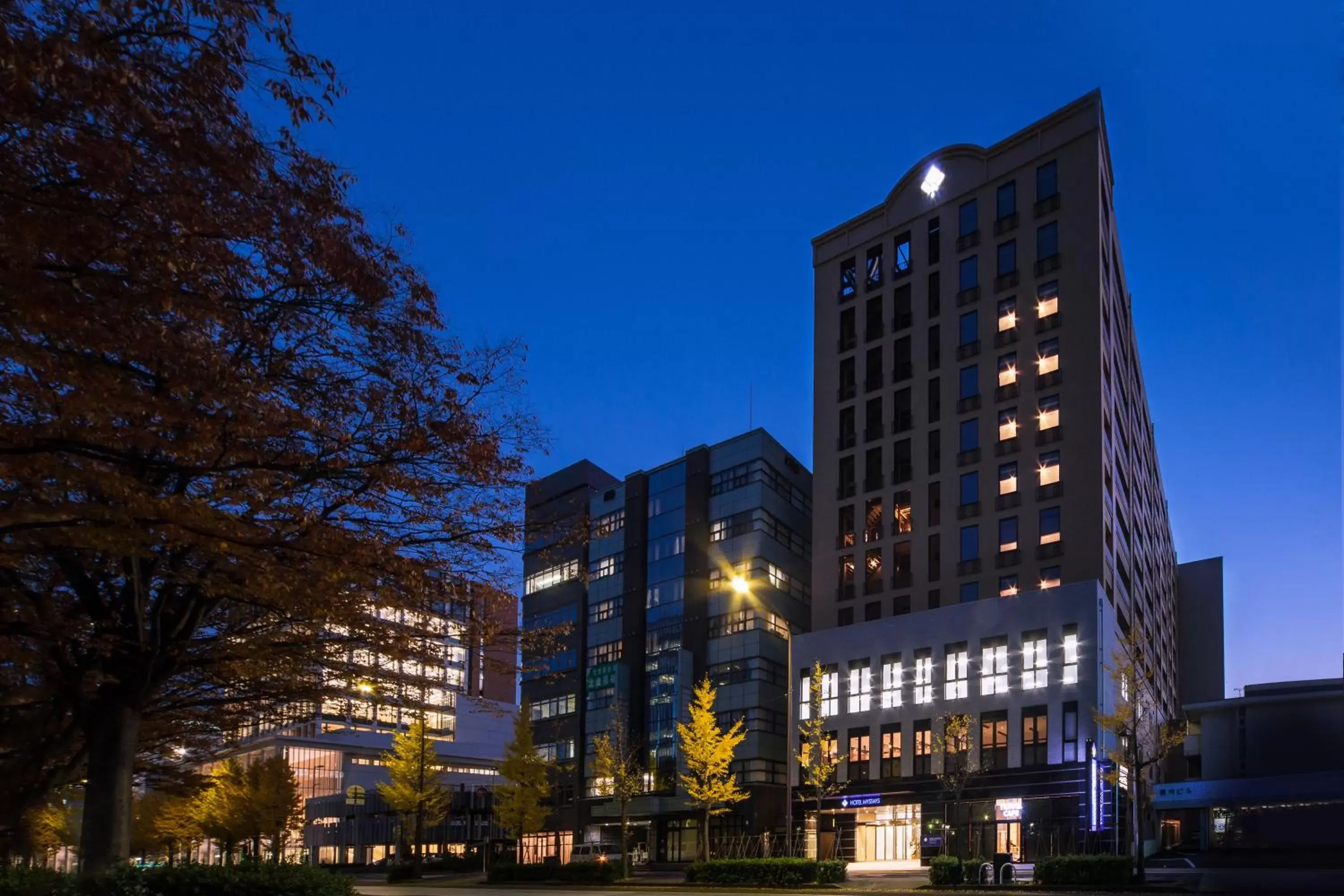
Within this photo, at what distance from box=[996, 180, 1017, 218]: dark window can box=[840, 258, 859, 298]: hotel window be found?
38.0ft

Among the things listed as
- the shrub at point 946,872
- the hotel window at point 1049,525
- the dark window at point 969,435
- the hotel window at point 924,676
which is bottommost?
the shrub at point 946,872

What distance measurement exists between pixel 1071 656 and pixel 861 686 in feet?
46.0

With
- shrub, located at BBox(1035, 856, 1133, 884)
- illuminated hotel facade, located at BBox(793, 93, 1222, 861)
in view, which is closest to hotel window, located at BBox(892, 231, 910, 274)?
illuminated hotel facade, located at BBox(793, 93, 1222, 861)

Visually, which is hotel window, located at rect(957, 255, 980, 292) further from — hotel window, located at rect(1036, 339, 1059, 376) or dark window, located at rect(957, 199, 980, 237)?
hotel window, located at rect(1036, 339, 1059, 376)

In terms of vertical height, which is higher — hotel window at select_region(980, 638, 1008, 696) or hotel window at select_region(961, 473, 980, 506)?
hotel window at select_region(961, 473, 980, 506)

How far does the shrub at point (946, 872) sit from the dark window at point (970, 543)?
2956cm

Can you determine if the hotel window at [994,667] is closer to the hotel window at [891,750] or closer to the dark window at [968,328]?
the hotel window at [891,750]

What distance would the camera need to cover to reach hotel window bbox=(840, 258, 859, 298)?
264 ft

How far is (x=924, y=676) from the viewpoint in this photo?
2534 inches

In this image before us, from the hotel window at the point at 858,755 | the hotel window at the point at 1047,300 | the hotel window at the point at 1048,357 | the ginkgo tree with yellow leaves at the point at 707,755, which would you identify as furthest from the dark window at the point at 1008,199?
the ginkgo tree with yellow leaves at the point at 707,755

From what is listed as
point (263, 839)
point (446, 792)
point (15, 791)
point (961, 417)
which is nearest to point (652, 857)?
point (446, 792)

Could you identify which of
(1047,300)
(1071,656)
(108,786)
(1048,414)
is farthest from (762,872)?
(1047,300)

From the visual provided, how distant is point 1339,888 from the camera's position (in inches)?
179

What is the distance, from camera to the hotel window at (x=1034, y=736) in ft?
189
